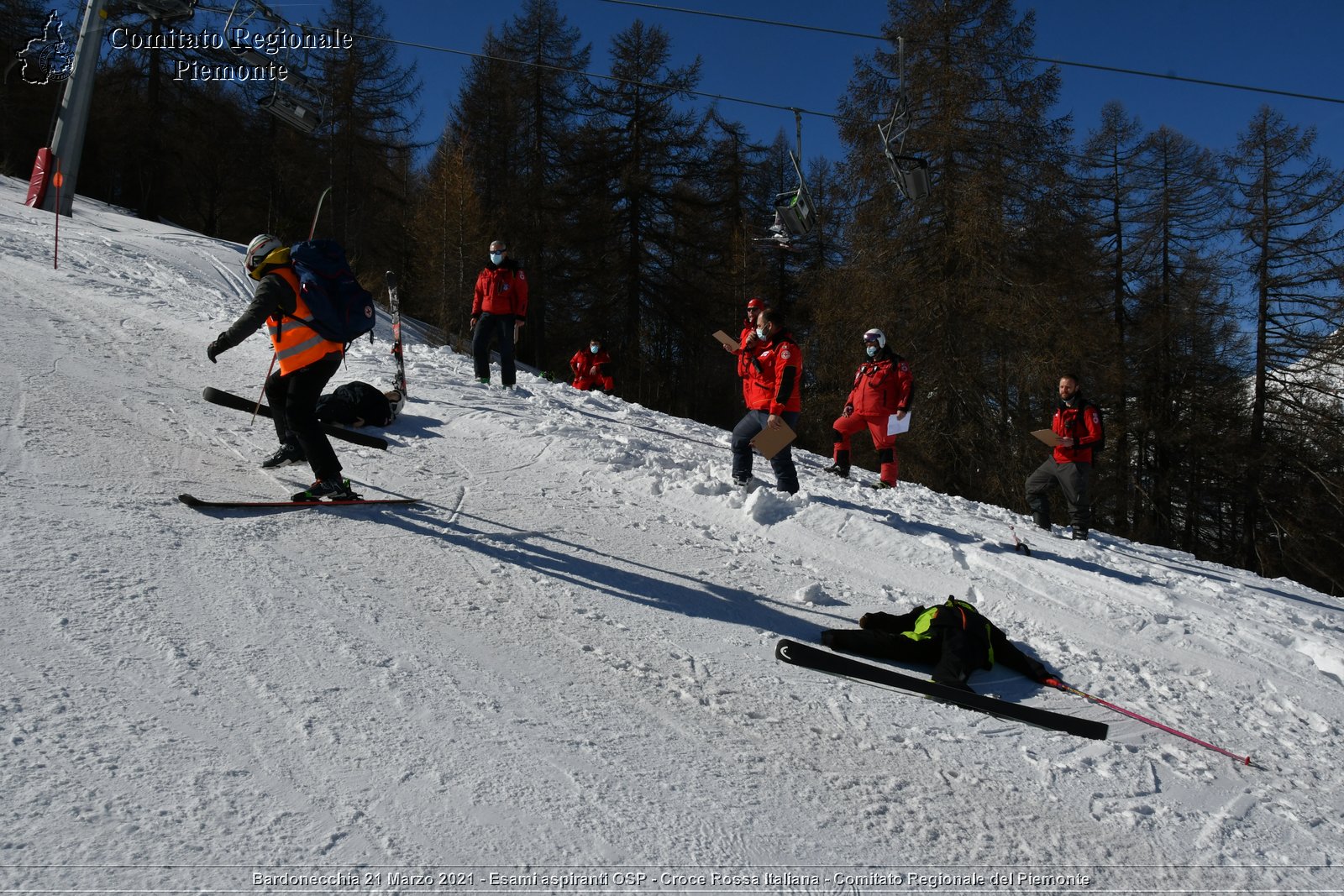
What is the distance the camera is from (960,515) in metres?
8.08

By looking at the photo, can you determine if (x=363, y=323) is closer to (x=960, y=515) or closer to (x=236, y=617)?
(x=236, y=617)

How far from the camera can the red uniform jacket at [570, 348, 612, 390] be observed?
15.9m

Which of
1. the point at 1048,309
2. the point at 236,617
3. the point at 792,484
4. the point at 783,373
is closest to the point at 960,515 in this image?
the point at 792,484

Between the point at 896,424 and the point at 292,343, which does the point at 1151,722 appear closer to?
the point at 896,424

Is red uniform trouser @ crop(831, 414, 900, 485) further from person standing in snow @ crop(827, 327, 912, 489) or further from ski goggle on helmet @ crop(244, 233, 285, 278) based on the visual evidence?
ski goggle on helmet @ crop(244, 233, 285, 278)

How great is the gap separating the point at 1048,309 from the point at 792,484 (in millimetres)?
13097

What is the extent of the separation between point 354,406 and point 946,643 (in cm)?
574

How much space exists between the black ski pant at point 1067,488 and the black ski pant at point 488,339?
6637 mm

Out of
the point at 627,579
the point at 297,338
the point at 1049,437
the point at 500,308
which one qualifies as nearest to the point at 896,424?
the point at 1049,437

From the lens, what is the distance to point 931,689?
3926mm

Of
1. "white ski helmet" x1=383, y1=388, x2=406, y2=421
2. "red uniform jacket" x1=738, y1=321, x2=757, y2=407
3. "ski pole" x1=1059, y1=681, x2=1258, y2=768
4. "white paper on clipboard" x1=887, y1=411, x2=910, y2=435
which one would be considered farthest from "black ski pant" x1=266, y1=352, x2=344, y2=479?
"white paper on clipboard" x1=887, y1=411, x2=910, y2=435

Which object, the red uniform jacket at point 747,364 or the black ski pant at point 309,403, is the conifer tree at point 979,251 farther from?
the black ski pant at point 309,403

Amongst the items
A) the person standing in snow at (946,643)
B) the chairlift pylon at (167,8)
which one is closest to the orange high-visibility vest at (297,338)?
the person standing in snow at (946,643)

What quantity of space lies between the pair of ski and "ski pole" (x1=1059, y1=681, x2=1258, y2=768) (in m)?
0.34
